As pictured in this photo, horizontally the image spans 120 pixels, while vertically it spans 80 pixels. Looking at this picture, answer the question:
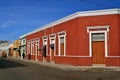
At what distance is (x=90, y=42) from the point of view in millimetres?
30312

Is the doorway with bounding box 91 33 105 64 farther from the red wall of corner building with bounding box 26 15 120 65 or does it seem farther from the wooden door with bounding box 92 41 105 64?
the red wall of corner building with bounding box 26 15 120 65

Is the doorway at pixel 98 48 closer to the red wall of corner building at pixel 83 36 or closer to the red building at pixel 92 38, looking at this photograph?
the red building at pixel 92 38

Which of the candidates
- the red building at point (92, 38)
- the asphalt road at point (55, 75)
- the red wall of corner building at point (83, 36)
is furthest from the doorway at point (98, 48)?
the asphalt road at point (55, 75)

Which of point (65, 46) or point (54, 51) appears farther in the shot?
point (54, 51)

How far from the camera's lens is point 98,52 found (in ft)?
98.8

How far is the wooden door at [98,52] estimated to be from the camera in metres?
29.9

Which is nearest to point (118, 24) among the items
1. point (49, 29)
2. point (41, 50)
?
point (49, 29)

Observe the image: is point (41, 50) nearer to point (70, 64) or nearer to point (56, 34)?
point (56, 34)

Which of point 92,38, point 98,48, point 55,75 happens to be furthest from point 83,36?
point 55,75

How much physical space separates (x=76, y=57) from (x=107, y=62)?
3.94m

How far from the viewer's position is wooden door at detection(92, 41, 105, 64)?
1176 inches

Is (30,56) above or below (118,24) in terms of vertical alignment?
below

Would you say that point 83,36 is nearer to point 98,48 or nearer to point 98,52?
point 98,48

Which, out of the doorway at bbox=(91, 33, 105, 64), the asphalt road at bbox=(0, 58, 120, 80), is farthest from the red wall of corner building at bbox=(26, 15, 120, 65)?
the asphalt road at bbox=(0, 58, 120, 80)
